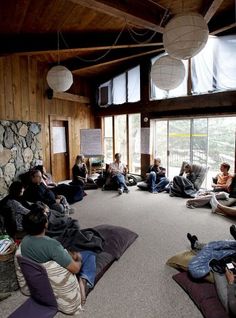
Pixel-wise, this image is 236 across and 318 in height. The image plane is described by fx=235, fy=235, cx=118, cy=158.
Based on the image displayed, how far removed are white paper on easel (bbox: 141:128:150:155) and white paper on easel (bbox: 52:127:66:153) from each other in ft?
7.89

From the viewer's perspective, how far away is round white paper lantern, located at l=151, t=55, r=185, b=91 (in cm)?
319

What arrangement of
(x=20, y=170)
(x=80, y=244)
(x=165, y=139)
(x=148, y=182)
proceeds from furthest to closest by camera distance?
(x=165, y=139)
(x=148, y=182)
(x=20, y=170)
(x=80, y=244)

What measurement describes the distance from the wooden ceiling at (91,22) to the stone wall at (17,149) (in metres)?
1.63

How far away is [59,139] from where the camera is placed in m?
7.11

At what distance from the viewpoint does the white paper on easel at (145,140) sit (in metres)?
6.80

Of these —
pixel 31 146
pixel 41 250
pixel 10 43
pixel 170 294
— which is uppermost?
pixel 10 43

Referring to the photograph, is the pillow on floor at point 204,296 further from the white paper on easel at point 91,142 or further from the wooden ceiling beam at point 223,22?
the white paper on easel at point 91,142

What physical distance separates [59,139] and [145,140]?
258cm

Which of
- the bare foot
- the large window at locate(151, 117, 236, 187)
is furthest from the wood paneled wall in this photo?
the bare foot

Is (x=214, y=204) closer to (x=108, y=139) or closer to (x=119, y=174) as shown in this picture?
(x=119, y=174)

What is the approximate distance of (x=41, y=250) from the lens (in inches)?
68.0

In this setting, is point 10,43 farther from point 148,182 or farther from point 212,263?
point 212,263

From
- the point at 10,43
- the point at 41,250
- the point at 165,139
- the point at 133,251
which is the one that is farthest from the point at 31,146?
the point at 41,250

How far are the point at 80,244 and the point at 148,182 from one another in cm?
351
